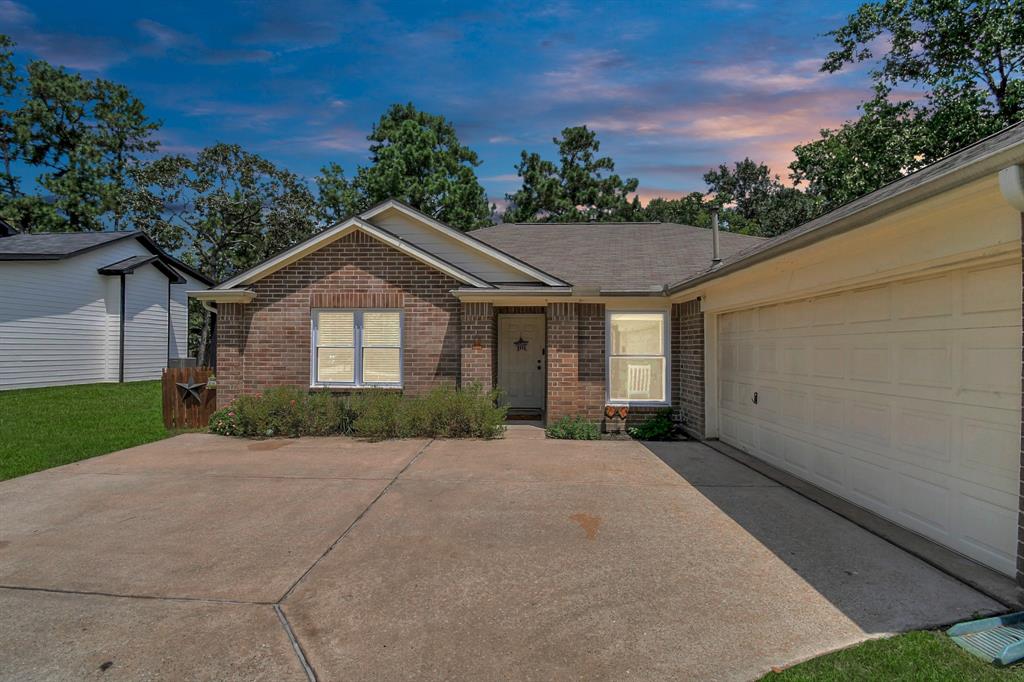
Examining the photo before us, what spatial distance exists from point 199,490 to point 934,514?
735 centimetres

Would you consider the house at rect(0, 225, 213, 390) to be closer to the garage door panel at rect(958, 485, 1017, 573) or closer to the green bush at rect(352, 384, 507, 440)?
the green bush at rect(352, 384, 507, 440)

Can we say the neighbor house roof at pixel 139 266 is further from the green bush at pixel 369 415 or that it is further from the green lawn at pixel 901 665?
the green lawn at pixel 901 665

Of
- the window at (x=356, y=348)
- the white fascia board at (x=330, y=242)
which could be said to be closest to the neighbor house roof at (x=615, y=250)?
the white fascia board at (x=330, y=242)

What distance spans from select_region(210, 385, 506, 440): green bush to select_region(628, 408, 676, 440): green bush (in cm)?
252

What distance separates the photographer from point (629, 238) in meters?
14.7

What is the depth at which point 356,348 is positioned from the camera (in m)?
10.8

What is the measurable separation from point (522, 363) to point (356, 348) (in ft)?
12.9

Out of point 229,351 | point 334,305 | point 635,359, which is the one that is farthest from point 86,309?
point 635,359

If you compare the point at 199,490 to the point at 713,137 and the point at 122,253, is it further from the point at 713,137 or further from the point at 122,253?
the point at 122,253

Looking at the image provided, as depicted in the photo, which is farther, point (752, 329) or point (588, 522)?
point (752, 329)

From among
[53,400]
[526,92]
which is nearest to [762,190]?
[526,92]

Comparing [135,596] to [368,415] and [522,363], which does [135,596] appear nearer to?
[368,415]

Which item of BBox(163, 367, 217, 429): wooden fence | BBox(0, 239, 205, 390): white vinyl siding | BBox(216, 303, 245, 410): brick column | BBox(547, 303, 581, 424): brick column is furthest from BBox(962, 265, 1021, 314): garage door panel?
BBox(0, 239, 205, 390): white vinyl siding

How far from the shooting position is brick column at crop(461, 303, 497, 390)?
33.8 feet
